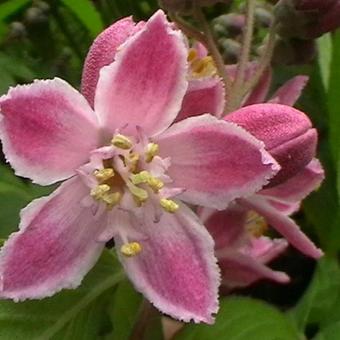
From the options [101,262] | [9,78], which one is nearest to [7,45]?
[9,78]

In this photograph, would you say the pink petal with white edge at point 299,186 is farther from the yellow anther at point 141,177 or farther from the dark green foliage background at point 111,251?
the yellow anther at point 141,177

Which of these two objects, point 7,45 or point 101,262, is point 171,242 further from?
point 7,45

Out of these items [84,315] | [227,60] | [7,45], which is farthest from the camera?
[7,45]

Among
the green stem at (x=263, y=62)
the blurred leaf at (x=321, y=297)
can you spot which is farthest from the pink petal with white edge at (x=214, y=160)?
the blurred leaf at (x=321, y=297)

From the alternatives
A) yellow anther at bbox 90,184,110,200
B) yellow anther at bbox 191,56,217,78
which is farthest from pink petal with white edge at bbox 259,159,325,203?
yellow anther at bbox 90,184,110,200

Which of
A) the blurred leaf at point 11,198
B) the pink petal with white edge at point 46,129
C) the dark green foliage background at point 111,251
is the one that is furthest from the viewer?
the blurred leaf at point 11,198

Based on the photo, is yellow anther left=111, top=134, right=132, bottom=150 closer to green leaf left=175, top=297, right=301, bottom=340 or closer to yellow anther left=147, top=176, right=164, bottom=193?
yellow anther left=147, top=176, right=164, bottom=193

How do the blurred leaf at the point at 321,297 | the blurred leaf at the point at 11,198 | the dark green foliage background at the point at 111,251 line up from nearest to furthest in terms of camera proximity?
the dark green foliage background at the point at 111,251
the blurred leaf at the point at 11,198
the blurred leaf at the point at 321,297
